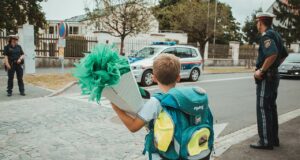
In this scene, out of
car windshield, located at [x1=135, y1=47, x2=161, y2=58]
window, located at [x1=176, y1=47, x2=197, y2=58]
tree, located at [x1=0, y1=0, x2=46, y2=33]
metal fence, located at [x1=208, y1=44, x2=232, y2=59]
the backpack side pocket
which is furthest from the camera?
metal fence, located at [x1=208, y1=44, x2=232, y2=59]

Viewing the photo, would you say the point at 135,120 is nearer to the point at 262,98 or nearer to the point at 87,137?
the point at 262,98

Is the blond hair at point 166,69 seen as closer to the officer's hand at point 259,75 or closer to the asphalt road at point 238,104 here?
the officer's hand at point 259,75

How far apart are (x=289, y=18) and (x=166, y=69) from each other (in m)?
51.8

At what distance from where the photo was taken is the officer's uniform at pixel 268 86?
16.8ft

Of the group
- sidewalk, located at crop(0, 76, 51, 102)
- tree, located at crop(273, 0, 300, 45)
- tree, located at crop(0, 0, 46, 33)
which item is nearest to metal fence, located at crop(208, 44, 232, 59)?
tree, located at crop(0, 0, 46, 33)

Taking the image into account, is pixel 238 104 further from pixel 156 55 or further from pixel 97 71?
pixel 97 71

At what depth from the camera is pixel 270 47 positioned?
5078 millimetres

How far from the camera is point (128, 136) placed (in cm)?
662

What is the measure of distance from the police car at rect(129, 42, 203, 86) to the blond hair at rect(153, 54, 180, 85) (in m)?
11.2

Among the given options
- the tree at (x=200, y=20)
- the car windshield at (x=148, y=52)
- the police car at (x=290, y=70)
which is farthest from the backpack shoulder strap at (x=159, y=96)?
the tree at (x=200, y=20)

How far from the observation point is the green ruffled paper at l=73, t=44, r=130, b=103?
7.26 ft

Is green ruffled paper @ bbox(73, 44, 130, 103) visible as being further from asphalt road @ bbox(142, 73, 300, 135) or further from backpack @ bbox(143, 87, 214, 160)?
asphalt road @ bbox(142, 73, 300, 135)

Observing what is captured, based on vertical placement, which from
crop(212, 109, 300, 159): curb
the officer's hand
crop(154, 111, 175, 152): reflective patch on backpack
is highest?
the officer's hand

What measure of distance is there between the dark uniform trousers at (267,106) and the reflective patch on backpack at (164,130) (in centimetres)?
310
